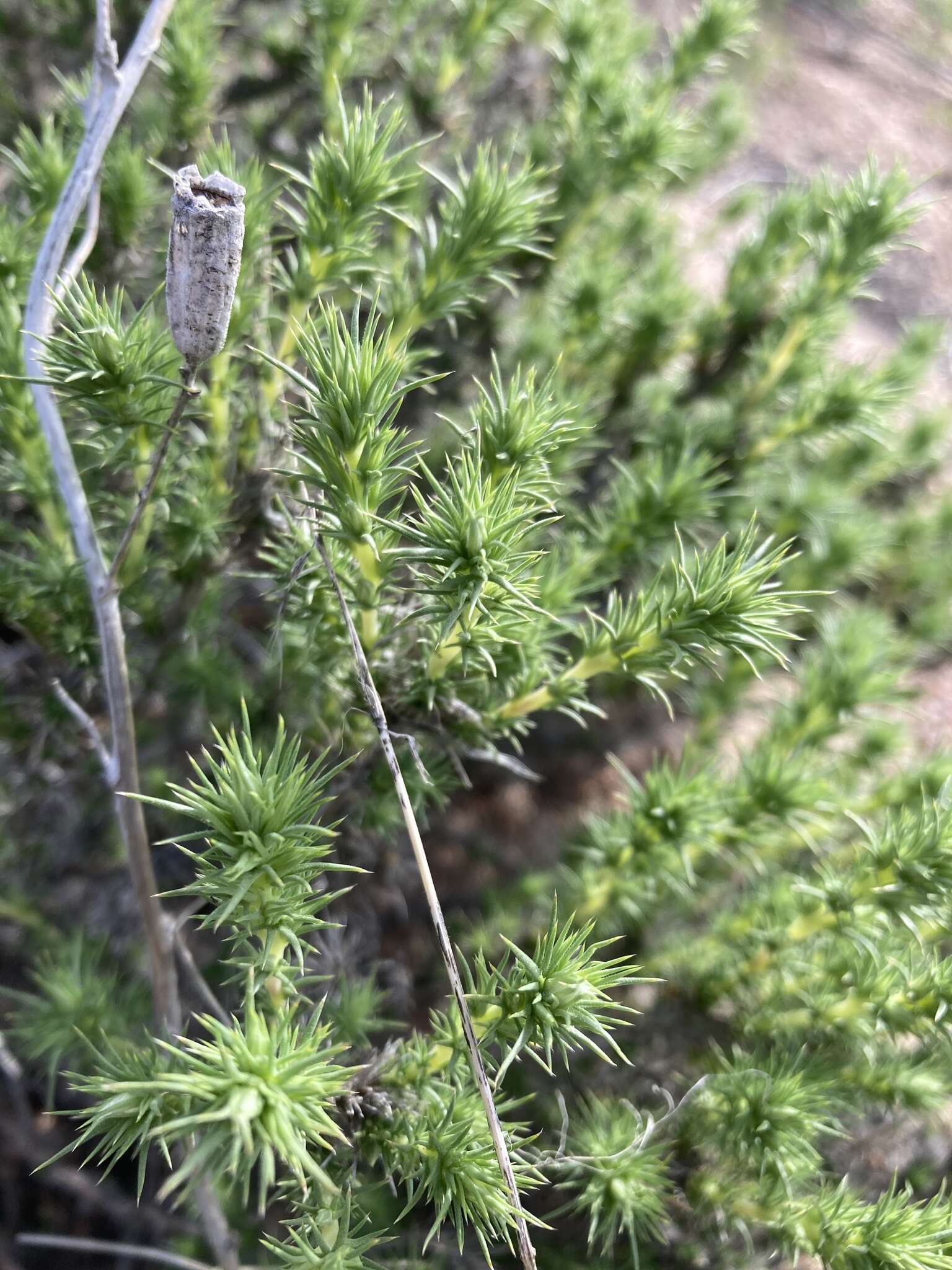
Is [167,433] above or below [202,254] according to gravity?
below

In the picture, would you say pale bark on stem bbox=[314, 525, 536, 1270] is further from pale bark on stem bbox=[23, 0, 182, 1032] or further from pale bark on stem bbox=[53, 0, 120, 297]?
pale bark on stem bbox=[53, 0, 120, 297]

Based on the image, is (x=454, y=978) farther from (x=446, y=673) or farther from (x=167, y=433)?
(x=167, y=433)

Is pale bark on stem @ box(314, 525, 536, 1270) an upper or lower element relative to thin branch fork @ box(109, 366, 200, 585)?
lower

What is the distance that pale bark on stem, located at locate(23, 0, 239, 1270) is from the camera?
102 centimetres

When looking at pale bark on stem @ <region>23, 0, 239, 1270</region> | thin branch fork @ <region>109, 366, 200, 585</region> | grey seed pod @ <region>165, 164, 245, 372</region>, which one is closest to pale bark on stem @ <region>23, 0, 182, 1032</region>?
pale bark on stem @ <region>23, 0, 239, 1270</region>

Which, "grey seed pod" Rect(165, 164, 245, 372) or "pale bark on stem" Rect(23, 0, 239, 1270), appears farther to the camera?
"pale bark on stem" Rect(23, 0, 239, 1270)

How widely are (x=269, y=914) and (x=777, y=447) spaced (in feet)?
4.19

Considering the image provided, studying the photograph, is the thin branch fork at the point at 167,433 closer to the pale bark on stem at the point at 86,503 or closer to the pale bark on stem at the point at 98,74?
the pale bark on stem at the point at 86,503

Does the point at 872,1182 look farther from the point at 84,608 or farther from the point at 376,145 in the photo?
the point at 376,145

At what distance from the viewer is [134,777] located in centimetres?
104

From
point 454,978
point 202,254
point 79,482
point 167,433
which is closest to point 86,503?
point 79,482

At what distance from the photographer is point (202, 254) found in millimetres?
756

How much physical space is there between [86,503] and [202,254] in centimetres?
46

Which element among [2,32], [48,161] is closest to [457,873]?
[48,161]
